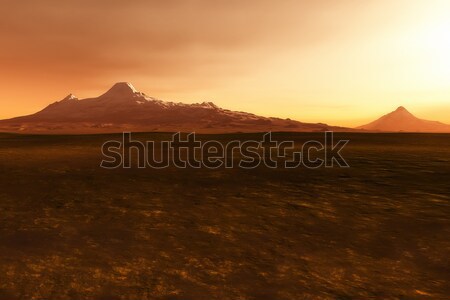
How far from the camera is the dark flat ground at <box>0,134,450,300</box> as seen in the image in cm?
563

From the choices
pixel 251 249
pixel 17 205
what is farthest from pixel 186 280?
pixel 17 205

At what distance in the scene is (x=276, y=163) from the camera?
22266mm

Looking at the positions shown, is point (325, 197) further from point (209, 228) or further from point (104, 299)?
point (104, 299)

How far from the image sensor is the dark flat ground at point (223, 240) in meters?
5.63

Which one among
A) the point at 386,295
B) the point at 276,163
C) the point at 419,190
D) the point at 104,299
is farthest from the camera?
the point at 276,163

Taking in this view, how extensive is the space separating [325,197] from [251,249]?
586 centimetres

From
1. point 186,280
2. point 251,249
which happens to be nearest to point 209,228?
point 251,249

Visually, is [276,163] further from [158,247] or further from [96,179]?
[158,247]

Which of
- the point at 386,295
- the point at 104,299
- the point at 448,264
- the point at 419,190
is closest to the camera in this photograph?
the point at 104,299

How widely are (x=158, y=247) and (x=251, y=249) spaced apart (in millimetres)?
1967

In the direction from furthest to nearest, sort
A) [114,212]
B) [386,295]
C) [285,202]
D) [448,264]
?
[285,202] → [114,212] → [448,264] → [386,295]

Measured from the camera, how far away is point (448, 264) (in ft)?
22.0

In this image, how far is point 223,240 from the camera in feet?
25.6

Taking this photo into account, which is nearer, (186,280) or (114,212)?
(186,280)
